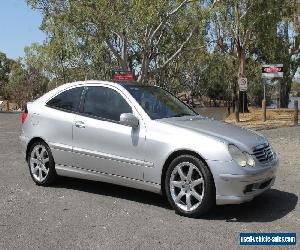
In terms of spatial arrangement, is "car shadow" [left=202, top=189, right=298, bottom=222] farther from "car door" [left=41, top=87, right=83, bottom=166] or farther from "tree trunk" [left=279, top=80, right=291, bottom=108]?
"tree trunk" [left=279, top=80, right=291, bottom=108]

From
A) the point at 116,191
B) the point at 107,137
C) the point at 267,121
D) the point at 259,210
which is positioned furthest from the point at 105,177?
the point at 267,121

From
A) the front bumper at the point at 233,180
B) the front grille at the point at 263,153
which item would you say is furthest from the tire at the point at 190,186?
the front grille at the point at 263,153

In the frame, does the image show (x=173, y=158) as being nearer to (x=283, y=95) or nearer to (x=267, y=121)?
(x=267, y=121)

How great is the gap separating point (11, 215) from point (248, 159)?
2907 mm

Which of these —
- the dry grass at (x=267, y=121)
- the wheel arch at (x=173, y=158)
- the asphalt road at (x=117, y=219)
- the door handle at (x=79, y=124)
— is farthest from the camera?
the dry grass at (x=267, y=121)

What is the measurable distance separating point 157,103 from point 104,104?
737 mm

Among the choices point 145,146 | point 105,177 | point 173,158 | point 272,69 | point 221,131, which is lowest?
point 105,177

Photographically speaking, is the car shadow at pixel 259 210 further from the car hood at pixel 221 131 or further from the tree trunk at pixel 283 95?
the tree trunk at pixel 283 95

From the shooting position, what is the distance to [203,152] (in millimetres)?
5895

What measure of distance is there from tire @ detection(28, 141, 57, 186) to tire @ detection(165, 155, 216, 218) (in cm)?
217

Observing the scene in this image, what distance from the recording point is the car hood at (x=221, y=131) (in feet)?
19.7

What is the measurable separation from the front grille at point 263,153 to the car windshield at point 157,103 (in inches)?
52.0

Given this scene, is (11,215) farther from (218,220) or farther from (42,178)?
(218,220)

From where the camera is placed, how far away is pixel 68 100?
7.53m
